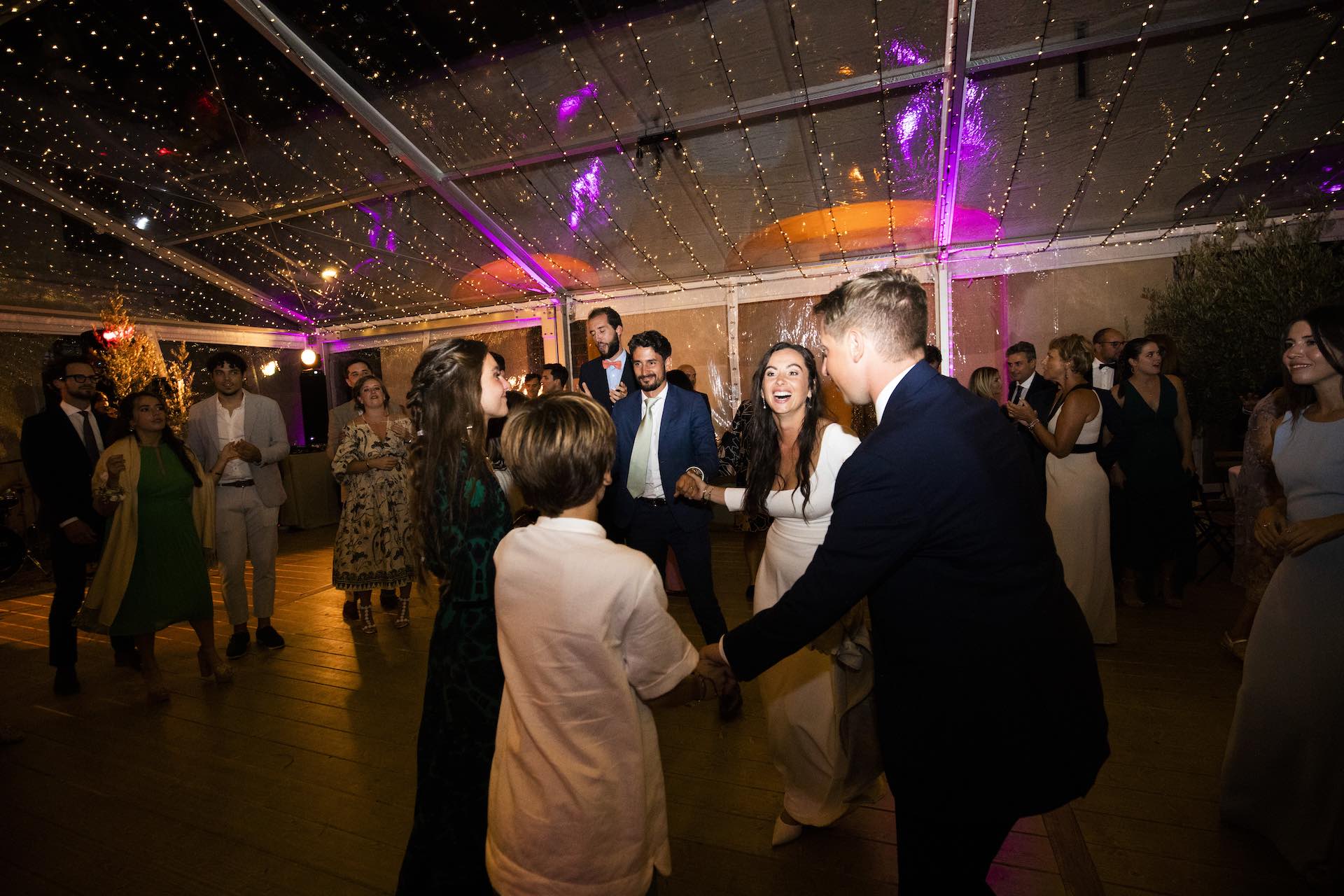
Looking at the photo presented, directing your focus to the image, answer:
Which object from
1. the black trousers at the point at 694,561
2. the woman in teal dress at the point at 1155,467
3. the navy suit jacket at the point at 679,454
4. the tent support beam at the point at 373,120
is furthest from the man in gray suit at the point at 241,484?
the woman in teal dress at the point at 1155,467

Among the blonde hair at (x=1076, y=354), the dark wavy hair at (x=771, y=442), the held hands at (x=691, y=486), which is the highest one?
the blonde hair at (x=1076, y=354)

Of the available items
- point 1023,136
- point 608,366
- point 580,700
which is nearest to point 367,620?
point 608,366

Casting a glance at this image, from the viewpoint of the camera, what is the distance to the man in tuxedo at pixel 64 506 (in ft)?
11.7

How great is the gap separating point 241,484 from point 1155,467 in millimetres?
6048

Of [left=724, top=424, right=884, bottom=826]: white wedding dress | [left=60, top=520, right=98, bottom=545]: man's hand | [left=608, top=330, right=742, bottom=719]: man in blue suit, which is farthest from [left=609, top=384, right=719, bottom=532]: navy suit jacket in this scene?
[left=60, top=520, right=98, bottom=545]: man's hand

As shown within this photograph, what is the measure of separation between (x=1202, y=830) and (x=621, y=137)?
17.8 feet

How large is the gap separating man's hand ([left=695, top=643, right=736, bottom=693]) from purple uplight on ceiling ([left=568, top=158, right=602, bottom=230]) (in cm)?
508

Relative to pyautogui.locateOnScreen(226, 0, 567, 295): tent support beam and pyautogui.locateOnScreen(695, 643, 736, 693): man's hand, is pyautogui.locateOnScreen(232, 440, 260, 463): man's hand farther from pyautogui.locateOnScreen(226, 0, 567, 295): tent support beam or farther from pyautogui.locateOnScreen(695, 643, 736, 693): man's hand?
pyautogui.locateOnScreen(695, 643, 736, 693): man's hand

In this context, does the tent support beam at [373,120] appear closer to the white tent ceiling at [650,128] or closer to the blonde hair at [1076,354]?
the white tent ceiling at [650,128]

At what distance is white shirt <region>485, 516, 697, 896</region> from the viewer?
1.21m

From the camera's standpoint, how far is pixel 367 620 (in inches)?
169

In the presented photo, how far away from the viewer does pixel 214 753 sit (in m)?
2.86

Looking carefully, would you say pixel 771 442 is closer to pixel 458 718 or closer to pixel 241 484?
pixel 458 718

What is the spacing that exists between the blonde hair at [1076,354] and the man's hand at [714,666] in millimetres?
3185
